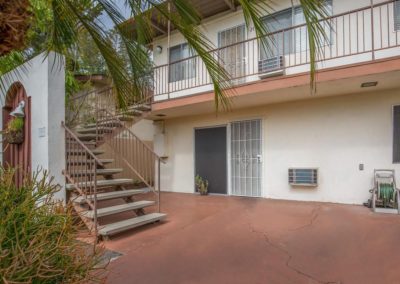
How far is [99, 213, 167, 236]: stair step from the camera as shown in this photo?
3913 millimetres

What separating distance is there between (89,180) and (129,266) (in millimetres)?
2041

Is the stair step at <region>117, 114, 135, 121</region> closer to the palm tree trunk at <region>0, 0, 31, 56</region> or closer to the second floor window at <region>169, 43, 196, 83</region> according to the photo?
the second floor window at <region>169, 43, 196, 83</region>

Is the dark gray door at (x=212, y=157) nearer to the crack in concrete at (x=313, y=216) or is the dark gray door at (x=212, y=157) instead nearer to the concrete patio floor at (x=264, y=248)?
the concrete patio floor at (x=264, y=248)

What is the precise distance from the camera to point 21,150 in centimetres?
477

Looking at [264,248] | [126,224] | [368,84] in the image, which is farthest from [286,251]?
[368,84]

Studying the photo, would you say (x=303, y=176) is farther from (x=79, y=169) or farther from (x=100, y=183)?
(x=79, y=169)

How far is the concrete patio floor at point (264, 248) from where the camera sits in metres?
2.82

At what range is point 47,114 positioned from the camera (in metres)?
4.12

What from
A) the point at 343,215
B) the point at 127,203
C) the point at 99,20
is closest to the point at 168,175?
the point at 127,203

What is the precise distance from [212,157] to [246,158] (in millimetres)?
1184

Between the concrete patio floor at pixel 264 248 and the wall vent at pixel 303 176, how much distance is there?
0.91 metres

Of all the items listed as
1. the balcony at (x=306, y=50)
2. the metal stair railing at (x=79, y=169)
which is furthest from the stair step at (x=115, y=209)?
the balcony at (x=306, y=50)

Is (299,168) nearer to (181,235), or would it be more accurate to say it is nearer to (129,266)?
(181,235)

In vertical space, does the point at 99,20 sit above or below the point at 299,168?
above
